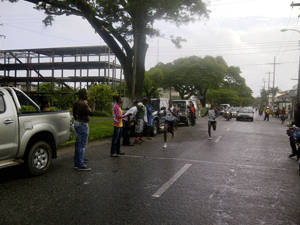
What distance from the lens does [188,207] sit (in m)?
4.09

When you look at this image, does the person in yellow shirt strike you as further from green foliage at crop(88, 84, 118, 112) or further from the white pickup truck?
green foliage at crop(88, 84, 118, 112)

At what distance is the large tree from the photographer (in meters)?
14.9

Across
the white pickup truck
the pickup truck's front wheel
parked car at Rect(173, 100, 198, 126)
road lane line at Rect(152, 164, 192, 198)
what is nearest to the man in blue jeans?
the white pickup truck

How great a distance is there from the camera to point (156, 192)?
4750 millimetres

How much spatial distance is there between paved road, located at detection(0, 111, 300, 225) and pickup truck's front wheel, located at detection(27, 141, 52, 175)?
19 centimetres

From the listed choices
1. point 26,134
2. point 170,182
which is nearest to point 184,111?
point 170,182

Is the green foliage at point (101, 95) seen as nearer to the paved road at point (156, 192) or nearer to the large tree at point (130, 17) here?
the large tree at point (130, 17)

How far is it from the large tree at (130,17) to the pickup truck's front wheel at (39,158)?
10879 millimetres

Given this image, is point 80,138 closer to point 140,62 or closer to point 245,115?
point 140,62

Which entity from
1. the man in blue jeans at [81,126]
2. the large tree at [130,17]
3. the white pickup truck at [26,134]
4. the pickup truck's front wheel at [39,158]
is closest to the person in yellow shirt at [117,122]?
the man in blue jeans at [81,126]

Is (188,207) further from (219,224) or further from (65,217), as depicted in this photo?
(65,217)

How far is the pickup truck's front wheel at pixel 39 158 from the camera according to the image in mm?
5504

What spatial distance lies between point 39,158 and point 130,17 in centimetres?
1360

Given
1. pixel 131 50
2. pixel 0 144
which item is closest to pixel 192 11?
pixel 131 50
